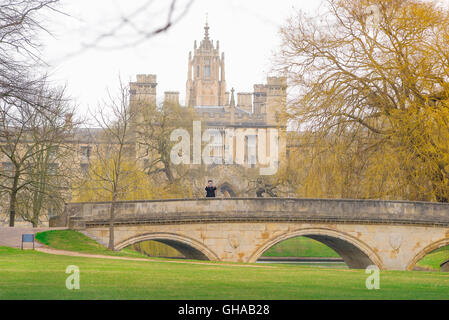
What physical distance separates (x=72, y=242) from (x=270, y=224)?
319 inches

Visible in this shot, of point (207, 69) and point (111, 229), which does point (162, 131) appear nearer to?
point (111, 229)

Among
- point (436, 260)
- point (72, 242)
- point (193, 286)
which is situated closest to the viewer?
point (193, 286)

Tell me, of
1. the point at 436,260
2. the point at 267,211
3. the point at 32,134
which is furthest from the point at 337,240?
the point at 32,134

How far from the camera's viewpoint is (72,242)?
2495 centimetres

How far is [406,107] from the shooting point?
88.6 ft

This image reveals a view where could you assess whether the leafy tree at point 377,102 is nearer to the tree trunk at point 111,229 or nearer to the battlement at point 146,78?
the tree trunk at point 111,229

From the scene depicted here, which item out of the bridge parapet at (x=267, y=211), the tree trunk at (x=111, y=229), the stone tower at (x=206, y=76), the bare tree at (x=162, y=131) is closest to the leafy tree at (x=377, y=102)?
the bridge parapet at (x=267, y=211)

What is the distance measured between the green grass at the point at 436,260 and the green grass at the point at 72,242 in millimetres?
17123

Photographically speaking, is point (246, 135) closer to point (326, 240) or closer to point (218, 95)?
point (218, 95)

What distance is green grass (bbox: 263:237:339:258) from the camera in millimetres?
45938

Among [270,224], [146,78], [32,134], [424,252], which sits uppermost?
[146,78]

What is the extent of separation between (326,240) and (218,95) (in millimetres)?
88113

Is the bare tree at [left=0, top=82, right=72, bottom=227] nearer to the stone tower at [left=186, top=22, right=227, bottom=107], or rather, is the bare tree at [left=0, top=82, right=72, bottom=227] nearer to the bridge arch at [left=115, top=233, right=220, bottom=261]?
the bridge arch at [left=115, top=233, right=220, bottom=261]

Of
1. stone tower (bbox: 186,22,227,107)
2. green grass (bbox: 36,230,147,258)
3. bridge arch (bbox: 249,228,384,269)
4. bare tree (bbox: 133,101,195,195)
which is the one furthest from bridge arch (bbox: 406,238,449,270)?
stone tower (bbox: 186,22,227,107)
